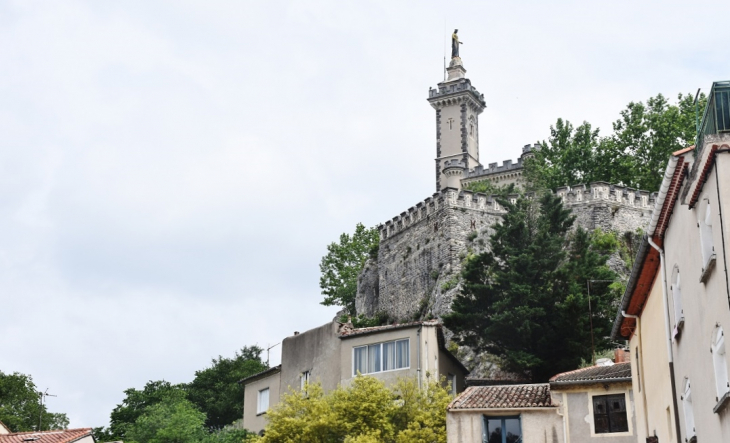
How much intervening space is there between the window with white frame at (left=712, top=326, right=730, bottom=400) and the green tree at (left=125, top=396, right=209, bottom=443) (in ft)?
118

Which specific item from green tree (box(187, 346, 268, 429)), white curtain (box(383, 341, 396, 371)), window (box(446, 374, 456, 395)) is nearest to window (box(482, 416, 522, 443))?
white curtain (box(383, 341, 396, 371))

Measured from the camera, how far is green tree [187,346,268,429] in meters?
77.6

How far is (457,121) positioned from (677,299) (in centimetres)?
7817

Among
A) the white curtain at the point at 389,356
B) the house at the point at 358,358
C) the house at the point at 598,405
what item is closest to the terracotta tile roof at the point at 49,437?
the house at the point at 358,358

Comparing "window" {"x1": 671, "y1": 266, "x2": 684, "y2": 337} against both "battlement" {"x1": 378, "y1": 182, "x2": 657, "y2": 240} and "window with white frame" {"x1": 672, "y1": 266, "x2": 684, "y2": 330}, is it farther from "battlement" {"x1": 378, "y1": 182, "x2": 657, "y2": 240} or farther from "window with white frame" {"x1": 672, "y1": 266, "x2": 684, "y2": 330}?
"battlement" {"x1": 378, "y1": 182, "x2": 657, "y2": 240}

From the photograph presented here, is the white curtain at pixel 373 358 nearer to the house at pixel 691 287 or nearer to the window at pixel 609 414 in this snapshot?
the window at pixel 609 414

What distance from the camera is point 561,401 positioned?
33844mm

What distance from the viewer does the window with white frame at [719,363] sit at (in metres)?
15.9

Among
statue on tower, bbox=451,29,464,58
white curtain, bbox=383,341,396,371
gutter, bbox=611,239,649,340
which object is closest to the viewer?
gutter, bbox=611,239,649,340

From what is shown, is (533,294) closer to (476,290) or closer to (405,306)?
(476,290)

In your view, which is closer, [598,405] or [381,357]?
[598,405]

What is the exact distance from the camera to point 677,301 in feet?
65.5

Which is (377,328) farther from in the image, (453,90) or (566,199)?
(453,90)

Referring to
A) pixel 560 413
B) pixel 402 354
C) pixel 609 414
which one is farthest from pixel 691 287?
pixel 402 354
